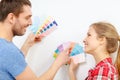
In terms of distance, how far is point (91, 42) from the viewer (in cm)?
148

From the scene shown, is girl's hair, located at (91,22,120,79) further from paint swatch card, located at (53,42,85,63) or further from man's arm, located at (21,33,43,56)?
man's arm, located at (21,33,43,56)

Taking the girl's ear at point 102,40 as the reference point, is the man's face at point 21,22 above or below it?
above

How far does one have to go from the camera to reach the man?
1249 mm

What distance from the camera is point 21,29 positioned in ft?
4.48

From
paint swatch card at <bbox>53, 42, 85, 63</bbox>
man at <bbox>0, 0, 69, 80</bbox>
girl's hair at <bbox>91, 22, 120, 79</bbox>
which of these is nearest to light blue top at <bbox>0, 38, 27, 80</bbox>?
man at <bbox>0, 0, 69, 80</bbox>

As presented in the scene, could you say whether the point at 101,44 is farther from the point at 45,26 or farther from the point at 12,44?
the point at 12,44

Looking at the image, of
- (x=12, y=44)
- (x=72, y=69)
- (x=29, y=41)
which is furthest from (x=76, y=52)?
(x=12, y=44)

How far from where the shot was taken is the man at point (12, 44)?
1.25 metres

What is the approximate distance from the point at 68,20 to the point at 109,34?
32 centimetres

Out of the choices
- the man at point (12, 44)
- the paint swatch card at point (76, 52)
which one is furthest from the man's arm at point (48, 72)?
the paint swatch card at point (76, 52)

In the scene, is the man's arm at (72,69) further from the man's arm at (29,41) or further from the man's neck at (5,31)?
the man's neck at (5,31)

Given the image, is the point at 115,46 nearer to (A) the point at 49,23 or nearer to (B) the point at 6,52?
(A) the point at 49,23

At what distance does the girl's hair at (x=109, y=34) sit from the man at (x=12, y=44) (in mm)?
284

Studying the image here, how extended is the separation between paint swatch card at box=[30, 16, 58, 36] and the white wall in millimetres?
30
